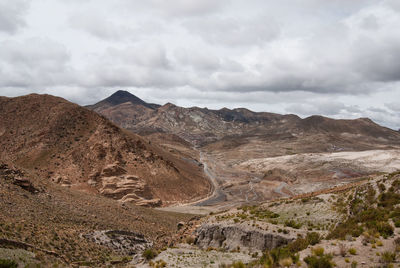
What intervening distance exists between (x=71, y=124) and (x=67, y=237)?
55.7 meters

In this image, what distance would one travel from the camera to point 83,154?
63.6 m

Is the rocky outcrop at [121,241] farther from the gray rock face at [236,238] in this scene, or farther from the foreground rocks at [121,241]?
the gray rock face at [236,238]

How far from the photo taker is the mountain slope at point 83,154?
5809 cm

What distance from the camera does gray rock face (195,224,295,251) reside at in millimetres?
17203

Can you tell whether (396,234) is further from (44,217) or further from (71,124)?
(71,124)

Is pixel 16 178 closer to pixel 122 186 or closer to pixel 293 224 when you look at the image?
pixel 293 224

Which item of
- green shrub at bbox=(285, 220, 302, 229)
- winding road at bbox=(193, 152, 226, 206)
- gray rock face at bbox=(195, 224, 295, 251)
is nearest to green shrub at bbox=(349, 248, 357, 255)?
gray rock face at bbox=(195, 224, 295, 251)

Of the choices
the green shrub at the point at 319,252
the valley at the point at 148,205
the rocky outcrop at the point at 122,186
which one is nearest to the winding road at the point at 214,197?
the valley at the point at 148,205

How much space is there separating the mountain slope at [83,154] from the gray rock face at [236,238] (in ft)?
119

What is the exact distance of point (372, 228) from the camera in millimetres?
12008

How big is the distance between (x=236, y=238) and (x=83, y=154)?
172 feet

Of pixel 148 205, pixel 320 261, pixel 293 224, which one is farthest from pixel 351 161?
pixel 320 261

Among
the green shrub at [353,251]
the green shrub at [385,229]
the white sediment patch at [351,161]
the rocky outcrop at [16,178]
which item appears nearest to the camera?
the green shrub at [353,251]

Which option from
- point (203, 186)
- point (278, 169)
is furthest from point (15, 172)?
point (278, 169)
